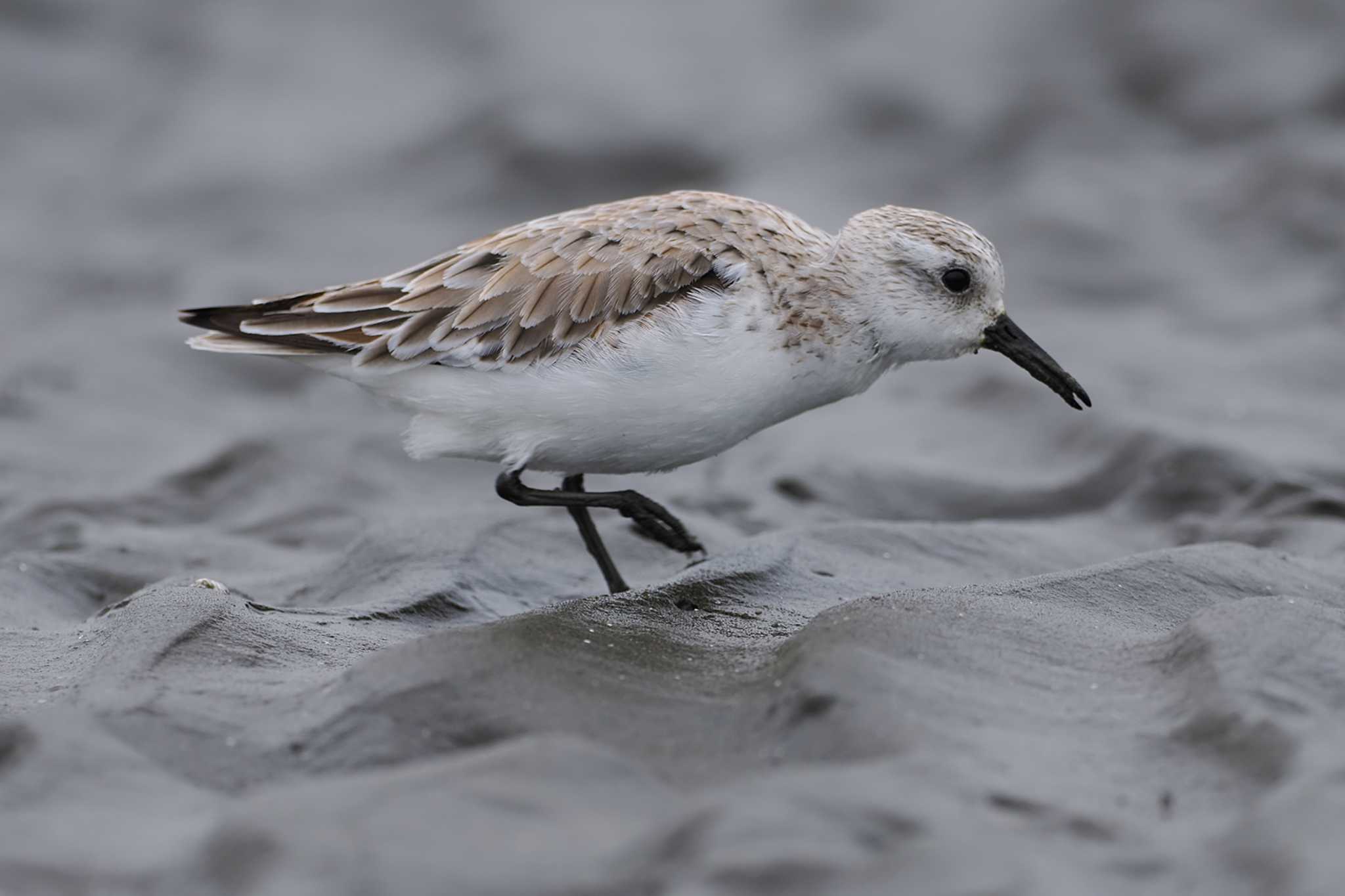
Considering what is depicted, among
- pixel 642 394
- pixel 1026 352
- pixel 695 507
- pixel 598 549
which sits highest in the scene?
pixel 1026 352

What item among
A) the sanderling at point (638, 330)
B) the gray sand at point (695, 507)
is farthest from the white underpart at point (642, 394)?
the gray sand at point (695, 507)

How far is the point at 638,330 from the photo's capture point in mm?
5137

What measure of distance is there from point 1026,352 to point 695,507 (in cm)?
219

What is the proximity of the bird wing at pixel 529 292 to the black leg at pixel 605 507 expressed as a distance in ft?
1.71

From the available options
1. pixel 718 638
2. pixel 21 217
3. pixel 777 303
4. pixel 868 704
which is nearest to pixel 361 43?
pixel 21 217

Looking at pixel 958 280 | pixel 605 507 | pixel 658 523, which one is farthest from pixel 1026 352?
pixel 605 507

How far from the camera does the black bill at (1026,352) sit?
5633 mm

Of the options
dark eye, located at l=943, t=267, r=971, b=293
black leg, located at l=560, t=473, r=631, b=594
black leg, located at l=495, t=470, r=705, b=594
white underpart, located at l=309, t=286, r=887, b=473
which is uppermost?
dark eye, located at l=943, t=267, r=971, b=293

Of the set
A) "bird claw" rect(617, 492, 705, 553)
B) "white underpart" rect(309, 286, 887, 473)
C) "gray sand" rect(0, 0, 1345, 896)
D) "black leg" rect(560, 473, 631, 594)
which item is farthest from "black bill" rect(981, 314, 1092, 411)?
"black leg" rect(560, 473, 631, 594)

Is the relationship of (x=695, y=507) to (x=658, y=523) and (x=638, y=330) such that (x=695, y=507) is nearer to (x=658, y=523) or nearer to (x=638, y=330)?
(x=658, y=523)

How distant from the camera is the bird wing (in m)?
5.22

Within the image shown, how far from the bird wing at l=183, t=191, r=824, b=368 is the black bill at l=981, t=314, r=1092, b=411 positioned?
0.76 m

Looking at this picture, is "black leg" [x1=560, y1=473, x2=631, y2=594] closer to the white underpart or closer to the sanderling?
the sanderling

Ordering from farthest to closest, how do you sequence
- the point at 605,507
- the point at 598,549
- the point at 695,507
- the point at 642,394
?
1. the point at 695,507
2. the point at 598,549
3. the point at 605,507
4. the point at 642,394
